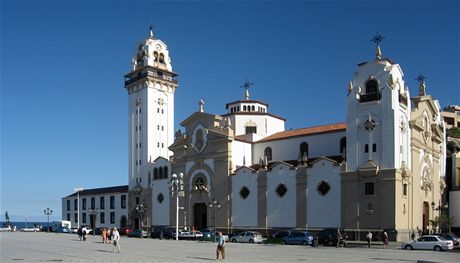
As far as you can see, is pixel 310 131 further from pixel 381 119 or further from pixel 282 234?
pixel 282 234

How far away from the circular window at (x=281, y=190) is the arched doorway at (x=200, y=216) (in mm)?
11283

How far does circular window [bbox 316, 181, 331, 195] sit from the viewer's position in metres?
53.7

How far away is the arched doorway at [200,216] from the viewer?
65.6 m

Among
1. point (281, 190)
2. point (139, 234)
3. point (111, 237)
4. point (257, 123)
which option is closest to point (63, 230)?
point (139, 234)

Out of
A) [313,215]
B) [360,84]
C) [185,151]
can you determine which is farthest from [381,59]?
[185,151]

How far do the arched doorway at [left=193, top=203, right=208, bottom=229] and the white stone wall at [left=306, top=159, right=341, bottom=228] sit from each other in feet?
50.0

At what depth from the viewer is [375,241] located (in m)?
49.3

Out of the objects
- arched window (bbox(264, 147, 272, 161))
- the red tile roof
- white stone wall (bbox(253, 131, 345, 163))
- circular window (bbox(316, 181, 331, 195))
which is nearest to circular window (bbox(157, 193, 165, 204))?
white stone wall (bbox(253, 131, 345, 163))

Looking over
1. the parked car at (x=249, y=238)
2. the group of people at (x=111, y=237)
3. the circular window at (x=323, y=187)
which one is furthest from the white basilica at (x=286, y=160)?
the group of people at (x=111, y=237)

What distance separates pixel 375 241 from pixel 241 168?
18.0m

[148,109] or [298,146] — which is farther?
[148,109]

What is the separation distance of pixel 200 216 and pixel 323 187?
18.3m

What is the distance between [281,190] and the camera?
57594 millimetres

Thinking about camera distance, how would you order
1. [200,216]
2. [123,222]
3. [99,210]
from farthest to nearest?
1. [99,210]
2. [123,222]
3. [200,216]
